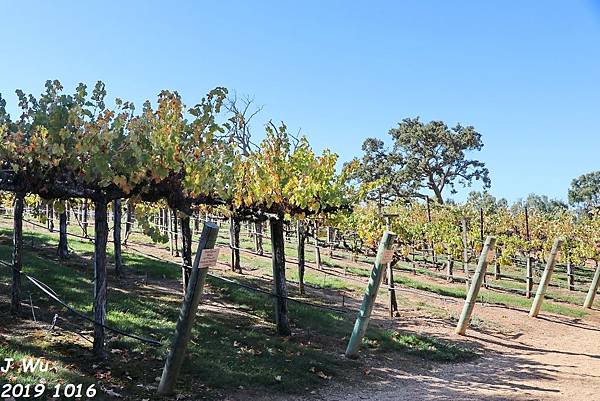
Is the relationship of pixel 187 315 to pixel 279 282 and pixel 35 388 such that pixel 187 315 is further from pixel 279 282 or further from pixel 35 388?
pixel 279 282

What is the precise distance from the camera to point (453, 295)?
1534 centimetres

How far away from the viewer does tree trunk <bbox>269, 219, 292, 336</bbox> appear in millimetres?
7957

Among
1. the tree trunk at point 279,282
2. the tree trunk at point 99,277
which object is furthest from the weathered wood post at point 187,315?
the tree trunk at point 279,282

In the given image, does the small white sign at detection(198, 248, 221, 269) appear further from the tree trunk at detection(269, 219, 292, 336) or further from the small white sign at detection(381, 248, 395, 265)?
the small white sign at detection(381, 248, 395, 265)

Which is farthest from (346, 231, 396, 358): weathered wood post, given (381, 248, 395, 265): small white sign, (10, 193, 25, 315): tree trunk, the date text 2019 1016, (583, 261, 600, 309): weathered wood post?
(583, 261, 600, 309): weathered wood post

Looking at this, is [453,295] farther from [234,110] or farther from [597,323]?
[234,110]

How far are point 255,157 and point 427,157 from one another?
33730mm

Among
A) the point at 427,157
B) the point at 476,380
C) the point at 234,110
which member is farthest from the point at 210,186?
the point at 427,157

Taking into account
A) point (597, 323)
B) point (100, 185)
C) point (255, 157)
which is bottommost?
point (597, 323)

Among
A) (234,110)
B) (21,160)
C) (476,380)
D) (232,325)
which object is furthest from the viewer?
(234,110)

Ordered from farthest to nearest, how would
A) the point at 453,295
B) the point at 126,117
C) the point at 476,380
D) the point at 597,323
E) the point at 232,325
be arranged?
the point at 453,295 → the point at 597,323 → the point at 232,325 → the point at 476,380 → the point at 126,117

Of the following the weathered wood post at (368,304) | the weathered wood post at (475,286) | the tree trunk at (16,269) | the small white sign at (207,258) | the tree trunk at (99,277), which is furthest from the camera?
the weathered wood post at (475,286)

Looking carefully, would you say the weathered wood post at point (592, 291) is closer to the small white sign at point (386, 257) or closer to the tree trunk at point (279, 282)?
the small white sign at point (386, 257)

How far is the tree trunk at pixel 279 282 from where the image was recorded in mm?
7957
